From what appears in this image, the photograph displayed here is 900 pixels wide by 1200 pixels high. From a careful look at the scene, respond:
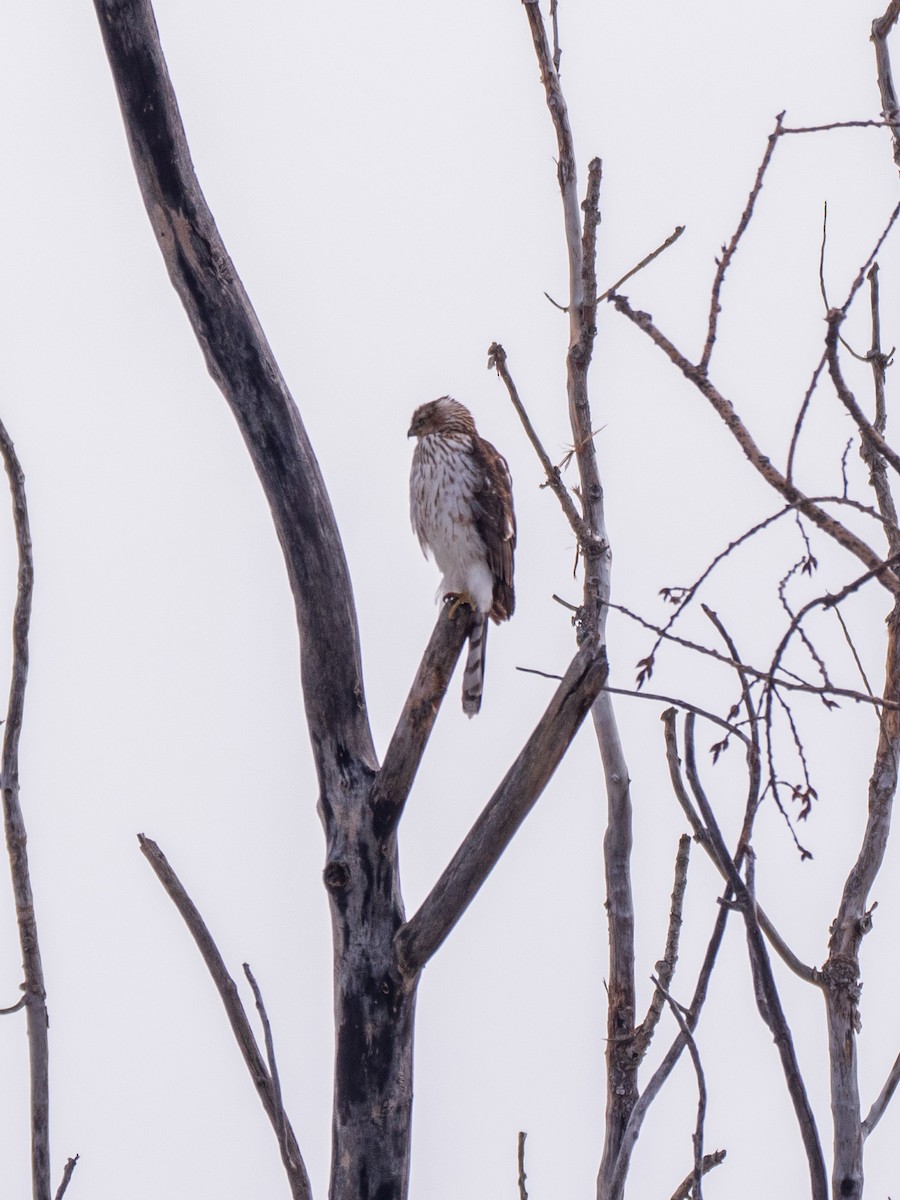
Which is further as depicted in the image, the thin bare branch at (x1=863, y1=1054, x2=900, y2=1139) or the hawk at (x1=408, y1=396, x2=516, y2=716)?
the hawk at (x1=408, y1=396, x2=516, y2=716)

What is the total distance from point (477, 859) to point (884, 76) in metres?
1.77

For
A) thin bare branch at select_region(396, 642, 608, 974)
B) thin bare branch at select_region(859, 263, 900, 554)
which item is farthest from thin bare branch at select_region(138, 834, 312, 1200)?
thin bare branch at select_region(859, 263, 900, 554)

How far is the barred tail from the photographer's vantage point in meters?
4.85

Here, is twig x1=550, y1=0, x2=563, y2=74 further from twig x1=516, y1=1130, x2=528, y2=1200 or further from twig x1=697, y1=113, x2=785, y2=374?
twig x1=516, y1=1130, x2=528, y2=1200

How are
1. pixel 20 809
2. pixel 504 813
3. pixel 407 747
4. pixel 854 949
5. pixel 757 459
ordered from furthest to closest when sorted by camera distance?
pixel 407 747, pixel 504 813, pixel 20 809, pixel 854 949, pixel 757 459

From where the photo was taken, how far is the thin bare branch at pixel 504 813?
292 centimetres

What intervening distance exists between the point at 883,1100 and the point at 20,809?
69.9 inches

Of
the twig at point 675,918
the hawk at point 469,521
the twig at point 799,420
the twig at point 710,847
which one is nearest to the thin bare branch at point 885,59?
the twig at point 799,420

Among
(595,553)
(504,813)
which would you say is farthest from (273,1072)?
(595,553)

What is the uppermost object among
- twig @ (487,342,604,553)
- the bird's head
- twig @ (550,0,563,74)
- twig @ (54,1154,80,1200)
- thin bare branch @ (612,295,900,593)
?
the bird's head

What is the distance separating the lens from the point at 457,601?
415 centimetres

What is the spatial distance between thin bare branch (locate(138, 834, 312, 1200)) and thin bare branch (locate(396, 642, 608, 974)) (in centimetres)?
38

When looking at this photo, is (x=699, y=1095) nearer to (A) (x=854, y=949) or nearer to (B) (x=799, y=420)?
(A) (x=854, y=949)

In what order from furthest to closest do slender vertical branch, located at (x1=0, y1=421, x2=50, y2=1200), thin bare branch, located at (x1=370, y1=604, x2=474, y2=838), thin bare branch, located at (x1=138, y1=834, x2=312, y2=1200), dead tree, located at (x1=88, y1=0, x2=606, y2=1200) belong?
thin bare branch, located at (x1=370, y1=604, x2=474, y2=838) < dead tree, located at (x1=88, y1=0, x2=606, y2=1200) < thin bare branch, located at (x1=138, y1=834, x2=312, y2=1200) < slender vertical branch, located at (x1=0, y1=421, x2=50, y2=1200)
